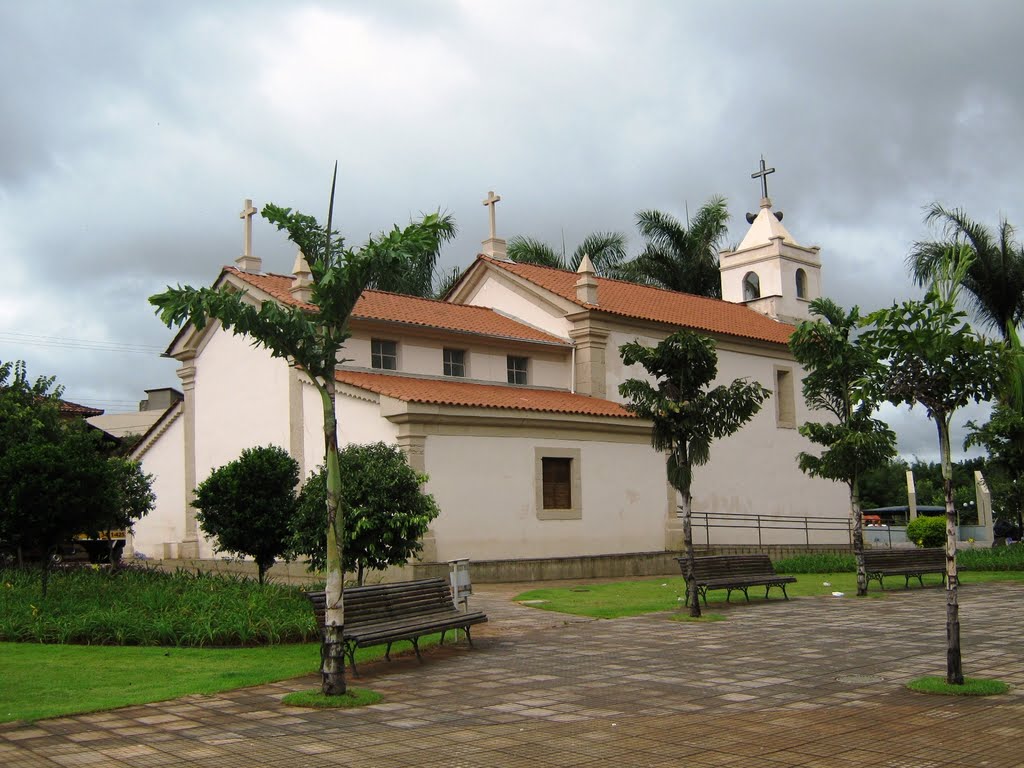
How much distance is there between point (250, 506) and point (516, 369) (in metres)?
10.3

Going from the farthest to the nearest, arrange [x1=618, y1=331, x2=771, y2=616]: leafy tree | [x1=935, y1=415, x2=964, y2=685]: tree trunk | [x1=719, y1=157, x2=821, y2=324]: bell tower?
1. [x1=719, y1=157, x2=821, y2=324]: bell tower
2. [x1=618, y1=331, x2=771, y2=616]: leafy tree
3. [x1=935, y1=415, x2=964, y2=685]: tree trunk

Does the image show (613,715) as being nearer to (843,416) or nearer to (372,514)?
(372,514)

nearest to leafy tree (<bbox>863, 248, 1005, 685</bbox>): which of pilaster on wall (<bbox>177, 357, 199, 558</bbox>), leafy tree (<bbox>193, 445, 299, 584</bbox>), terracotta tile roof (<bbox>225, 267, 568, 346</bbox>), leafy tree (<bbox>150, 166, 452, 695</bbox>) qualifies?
leafy tree (<bbox>150, 166, 452, 695</bbox>)

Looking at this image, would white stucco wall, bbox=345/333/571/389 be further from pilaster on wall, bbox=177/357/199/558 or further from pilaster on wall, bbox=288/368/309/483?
pilaster on wall, bbox=177/357/199/558

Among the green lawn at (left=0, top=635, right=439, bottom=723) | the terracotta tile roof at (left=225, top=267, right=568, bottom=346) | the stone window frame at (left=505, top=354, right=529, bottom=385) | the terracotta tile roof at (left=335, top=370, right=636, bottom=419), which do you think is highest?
the terracotta tile roof at (left=225, top=267, right=568, bottom=346)

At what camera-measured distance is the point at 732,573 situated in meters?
17.4

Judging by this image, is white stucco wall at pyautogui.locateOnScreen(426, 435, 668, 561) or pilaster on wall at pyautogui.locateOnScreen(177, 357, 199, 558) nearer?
white stucco wall at pyautogui.locateOnScreen(426, 435, 668, 561)

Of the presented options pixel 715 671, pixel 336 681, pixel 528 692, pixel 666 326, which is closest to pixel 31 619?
pixel 336 681

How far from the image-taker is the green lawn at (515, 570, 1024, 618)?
53.5ft

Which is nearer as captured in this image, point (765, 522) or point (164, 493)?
point (164, 493)

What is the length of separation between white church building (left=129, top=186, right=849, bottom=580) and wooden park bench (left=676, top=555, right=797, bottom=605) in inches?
222

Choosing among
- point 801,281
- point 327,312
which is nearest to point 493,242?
point 801,281

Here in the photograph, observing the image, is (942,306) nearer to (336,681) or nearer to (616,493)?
(336,681)

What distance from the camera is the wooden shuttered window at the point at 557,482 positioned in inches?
922
